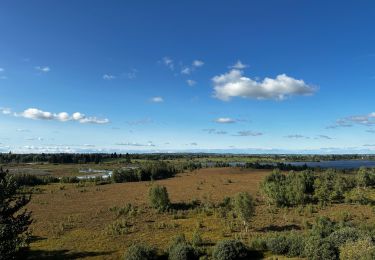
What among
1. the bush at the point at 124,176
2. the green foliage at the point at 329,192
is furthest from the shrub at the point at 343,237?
the bush at the point at 124,176

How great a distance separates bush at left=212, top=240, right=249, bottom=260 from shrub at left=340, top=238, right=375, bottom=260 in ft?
23.5

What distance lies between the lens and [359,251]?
19.7 meters

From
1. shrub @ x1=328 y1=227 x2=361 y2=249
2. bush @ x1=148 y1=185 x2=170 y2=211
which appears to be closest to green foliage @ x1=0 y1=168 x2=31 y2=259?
shrub @ x1=328 y1=227 x2=361 y2=249

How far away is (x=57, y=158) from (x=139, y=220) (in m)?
164

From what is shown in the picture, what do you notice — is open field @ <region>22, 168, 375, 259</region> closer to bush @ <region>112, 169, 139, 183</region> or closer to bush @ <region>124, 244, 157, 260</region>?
bush @ <region>124, 244, 157, 260</region>

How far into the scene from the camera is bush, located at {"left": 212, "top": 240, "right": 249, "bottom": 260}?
2538 cm

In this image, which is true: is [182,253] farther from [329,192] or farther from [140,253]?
[329,192]

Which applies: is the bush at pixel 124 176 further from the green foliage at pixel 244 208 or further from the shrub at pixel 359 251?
the shrub at pixel 359 251

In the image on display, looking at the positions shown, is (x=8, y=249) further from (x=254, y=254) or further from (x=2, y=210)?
(x=254, y=254)

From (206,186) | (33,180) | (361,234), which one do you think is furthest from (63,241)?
(33,180)

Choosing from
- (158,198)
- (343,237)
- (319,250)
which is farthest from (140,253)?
(158,198)

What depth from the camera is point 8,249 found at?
19047 millimetres

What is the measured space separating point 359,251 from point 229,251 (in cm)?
877

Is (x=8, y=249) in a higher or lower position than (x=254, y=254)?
higher
